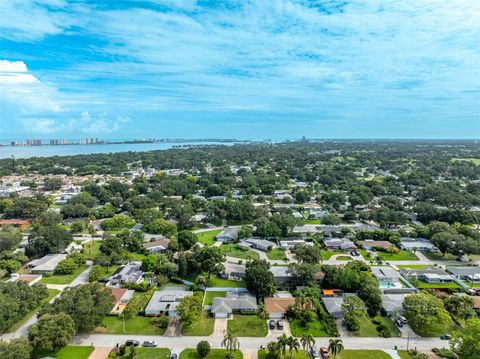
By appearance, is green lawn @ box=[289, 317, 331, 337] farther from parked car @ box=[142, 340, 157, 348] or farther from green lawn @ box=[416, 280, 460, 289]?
green lawn @ box=[416, 280, 460, 289]

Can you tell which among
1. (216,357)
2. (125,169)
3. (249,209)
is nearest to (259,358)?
(216,357)

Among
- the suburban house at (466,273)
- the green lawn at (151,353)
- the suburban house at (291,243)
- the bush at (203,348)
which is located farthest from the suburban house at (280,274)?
the suburban house at (466,273)

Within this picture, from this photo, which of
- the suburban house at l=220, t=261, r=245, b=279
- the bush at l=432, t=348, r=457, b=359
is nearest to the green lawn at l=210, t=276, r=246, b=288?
the suburban house at l=220, t=261, r=245, b=279

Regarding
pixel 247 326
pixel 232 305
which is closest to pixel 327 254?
pixel 232 305

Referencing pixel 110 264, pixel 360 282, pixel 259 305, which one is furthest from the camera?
pixel 110 264

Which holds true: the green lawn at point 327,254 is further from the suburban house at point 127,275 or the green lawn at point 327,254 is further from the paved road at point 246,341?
the suburban house at point 127,275

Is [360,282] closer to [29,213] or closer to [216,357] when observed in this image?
[216,357]
